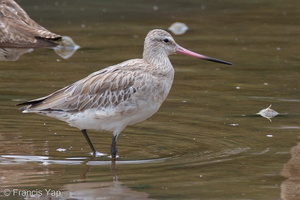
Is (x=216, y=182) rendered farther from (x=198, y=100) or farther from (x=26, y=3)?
(x=26, y=3)

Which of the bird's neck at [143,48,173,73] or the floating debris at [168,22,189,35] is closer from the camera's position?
the bird's neck at [143,48,173,73]

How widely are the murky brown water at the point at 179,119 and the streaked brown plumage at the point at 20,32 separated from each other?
803 mm

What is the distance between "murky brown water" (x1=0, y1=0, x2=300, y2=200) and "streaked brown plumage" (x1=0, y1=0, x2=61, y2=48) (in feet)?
2.63

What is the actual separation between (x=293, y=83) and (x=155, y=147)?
3.62m

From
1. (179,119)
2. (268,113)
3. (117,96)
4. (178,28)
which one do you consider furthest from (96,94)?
(178,28)

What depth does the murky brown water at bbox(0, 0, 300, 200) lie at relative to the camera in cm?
773

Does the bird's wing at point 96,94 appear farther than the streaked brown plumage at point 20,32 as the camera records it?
No

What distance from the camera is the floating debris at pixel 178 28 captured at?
15695 mm

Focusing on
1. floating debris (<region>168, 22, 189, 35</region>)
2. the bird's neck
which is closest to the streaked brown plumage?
the bird's neck

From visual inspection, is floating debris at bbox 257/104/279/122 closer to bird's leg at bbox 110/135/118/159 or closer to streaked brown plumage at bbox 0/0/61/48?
bird's leg at bbox 110/135/118/159

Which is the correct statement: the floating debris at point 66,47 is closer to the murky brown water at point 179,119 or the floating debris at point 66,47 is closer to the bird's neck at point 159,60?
the murky brown water at point 179,119

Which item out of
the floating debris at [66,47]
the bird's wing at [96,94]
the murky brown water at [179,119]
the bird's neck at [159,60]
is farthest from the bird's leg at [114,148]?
the floating debris at [66,47]

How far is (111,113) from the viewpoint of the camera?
8.96 metres

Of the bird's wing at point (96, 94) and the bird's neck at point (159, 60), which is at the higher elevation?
the bird's neck at point (159, 60)
